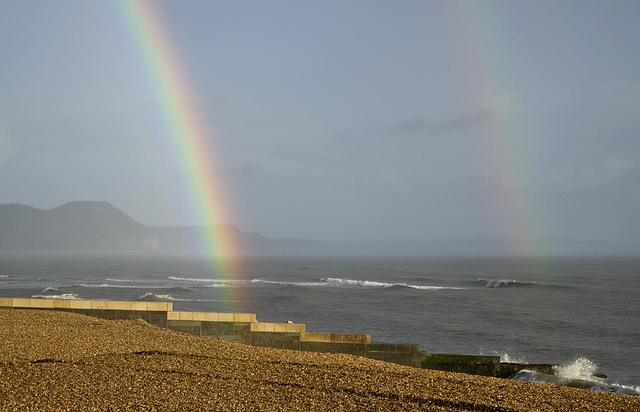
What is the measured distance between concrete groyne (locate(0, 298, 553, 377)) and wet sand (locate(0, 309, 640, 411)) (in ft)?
6.44

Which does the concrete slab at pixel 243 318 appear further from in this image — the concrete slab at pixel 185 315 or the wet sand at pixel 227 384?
the wet sand at pixel 227 384

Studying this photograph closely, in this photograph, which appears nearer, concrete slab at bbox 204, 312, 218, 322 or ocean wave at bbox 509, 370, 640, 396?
ocean wave at bbox 509, 370, 640, 396

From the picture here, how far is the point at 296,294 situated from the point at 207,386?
46.4 meters

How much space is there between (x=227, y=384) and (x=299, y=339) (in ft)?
20.5

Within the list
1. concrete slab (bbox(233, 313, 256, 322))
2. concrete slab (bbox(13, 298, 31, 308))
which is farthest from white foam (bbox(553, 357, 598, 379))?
concrete slab (bbox(13, 298, 31, 308))

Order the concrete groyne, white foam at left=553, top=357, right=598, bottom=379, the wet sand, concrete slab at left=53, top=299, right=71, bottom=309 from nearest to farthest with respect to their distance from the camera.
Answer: the wet sand < the concrete groyne < white foam at left=553, top=357, right=598, bottom=379 < concrete slab at left=53, top=299, right=71, bottom=309

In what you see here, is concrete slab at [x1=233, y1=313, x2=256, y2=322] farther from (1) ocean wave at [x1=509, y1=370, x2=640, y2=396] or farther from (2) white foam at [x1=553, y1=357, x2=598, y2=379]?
(2) white foam at [x1=553, y1=357, x2=598, y2=379]

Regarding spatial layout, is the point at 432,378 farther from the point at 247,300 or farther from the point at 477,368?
the point at 247,300

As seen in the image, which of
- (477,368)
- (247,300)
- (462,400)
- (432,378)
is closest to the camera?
(462,400)

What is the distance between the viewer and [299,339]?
636 inches

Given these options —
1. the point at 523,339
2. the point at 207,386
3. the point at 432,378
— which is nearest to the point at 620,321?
the point at 523,339

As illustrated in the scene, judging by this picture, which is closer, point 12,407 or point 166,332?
point 12,407

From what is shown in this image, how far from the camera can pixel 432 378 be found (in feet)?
37.0

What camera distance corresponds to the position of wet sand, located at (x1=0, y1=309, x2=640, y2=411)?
8.91 m
